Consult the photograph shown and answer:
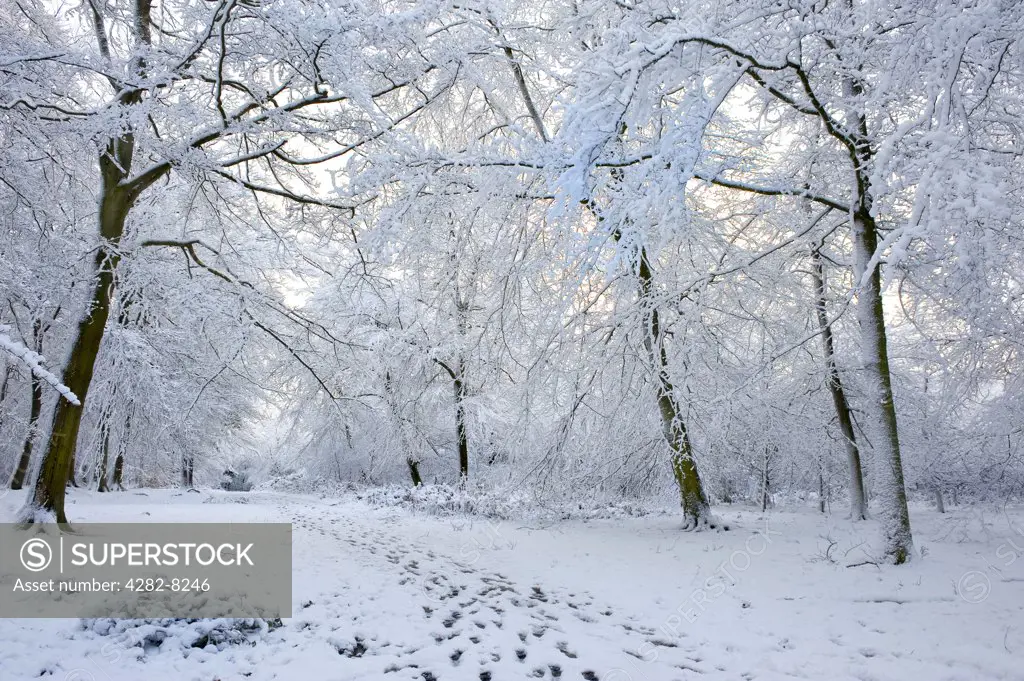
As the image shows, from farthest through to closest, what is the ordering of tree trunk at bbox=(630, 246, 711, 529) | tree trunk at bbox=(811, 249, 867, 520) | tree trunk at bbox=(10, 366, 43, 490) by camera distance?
tree trunk at bbox=(10, 366, 43, 490)
tree trunk at bbox=(811, 249, 867, 520)
tree trunk at bbox=(630, 246, 711, 529)

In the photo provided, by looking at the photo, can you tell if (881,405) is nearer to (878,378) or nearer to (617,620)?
(878,378)

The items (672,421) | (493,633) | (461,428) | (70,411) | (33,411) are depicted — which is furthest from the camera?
(461,428)

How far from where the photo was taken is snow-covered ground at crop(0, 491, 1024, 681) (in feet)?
11.0

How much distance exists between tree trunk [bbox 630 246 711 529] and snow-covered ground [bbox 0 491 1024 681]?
897 mm

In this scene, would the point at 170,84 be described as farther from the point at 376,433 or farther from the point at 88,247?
the point at 376,433

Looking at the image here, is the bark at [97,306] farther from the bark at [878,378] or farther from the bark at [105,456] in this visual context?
the bark at [878,378]

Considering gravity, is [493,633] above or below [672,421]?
below

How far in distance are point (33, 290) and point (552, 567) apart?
659 centimetres

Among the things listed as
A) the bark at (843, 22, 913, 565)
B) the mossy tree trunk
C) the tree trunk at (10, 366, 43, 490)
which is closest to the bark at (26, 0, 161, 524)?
the mossy tree trunk

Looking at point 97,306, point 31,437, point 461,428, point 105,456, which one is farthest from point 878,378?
point 105,456

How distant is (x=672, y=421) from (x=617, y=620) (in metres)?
3.46

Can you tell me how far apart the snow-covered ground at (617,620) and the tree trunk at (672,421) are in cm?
90

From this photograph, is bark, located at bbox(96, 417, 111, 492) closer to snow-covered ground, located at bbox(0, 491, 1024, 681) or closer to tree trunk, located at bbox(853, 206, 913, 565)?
snow-covered ground, located at bbox(0, 491, 1024, 681)

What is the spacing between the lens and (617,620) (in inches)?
177
